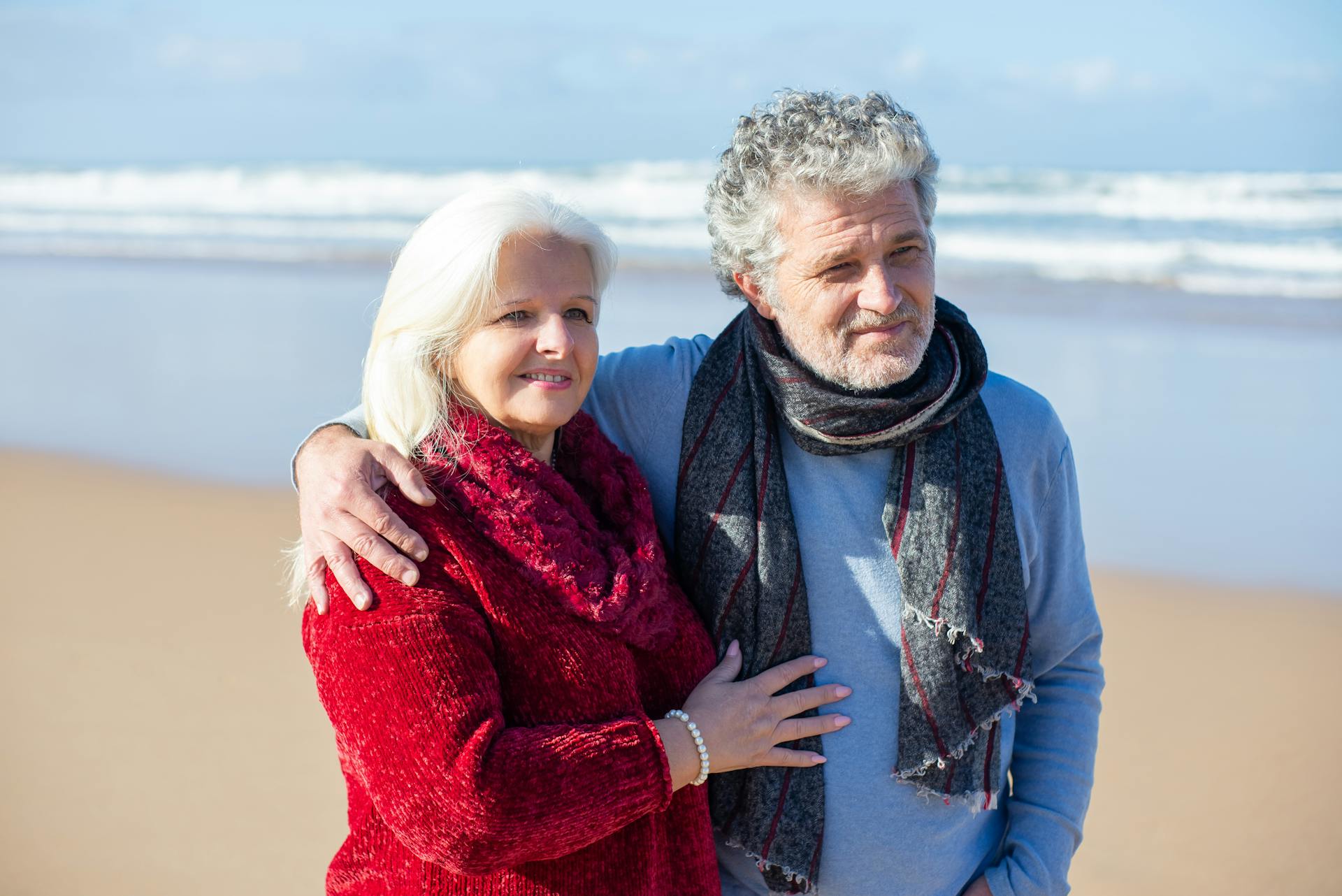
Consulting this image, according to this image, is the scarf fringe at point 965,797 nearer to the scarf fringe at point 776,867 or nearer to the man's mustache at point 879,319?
the scarf fringe at point 776,867

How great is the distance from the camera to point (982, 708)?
81.9 inches

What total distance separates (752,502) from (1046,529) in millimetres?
558

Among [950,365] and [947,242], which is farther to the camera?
[947,242]

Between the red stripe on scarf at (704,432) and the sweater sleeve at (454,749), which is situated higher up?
the red stripe on scarf at (704,432)

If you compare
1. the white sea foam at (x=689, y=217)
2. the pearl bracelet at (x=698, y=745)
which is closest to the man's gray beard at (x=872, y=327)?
the pearl bracelet at (x=698, y=745)

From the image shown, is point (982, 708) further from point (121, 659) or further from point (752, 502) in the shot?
point (121, 659)

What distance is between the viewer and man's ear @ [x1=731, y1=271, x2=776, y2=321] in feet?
7.24

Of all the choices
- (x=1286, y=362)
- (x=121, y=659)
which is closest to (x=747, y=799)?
(x=121, y=659)

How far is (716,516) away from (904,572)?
13.6 inches

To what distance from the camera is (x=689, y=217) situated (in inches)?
497

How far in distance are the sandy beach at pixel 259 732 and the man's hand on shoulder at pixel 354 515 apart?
1.68m

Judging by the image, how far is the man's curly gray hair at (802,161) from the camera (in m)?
2.01

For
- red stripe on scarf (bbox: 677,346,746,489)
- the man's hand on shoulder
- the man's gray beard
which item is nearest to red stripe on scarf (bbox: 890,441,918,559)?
the man's gray beard

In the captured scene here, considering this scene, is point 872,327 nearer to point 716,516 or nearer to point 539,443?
point 716,516
